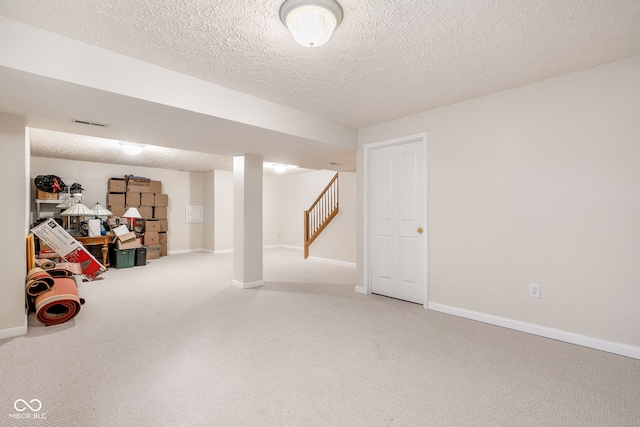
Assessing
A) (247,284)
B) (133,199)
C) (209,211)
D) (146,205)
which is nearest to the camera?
(247,284)

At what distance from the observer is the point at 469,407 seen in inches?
69.4

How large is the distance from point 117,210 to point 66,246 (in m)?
2.17

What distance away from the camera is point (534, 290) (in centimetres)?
285

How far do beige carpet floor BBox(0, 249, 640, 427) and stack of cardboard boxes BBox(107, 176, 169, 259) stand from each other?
3848mm

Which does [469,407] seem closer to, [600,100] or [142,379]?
[142,379]

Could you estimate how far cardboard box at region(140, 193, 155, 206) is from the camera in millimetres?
7223

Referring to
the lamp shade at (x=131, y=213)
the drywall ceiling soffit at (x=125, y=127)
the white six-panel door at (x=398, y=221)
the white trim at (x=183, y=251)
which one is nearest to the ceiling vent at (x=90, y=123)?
the drywall ceiling soffit at (x=125, y=127)

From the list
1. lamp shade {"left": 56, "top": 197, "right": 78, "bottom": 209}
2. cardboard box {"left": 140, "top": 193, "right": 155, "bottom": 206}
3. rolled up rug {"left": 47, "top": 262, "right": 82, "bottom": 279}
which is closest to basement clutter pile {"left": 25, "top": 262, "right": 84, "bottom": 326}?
rolled up rug {"left": 47, "top": 262, "right": 82, "bottom": 279}

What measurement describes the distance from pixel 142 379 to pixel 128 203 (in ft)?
20.0

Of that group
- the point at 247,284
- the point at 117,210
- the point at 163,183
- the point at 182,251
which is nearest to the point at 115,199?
the point at 117,210

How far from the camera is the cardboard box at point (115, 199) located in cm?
681

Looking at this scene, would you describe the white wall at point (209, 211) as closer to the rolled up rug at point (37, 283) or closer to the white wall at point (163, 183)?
the white wall at point (163, 183)

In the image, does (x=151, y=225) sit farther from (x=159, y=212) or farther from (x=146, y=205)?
(x=146, y=205)

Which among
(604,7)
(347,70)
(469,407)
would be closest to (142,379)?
(469,407)
